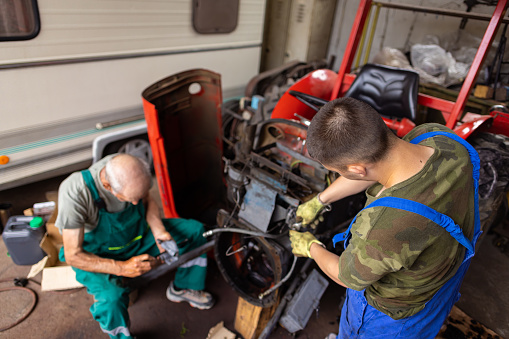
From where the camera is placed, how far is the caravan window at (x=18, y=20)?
2236 millimetres

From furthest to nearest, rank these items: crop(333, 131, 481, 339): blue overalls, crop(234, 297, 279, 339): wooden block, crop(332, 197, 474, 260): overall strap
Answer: crop(234, 297, 279, 339): wooden block, crop(333, 131, 481, 339): blue overalls, crop(332, 197, 474, 260): overall strap

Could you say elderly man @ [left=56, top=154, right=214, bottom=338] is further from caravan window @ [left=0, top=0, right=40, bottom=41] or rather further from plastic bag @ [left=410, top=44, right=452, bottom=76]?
plastic bag @ [left=410, top=44, right=452, bottom=76]

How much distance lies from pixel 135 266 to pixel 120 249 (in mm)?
229

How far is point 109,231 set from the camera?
2.05m

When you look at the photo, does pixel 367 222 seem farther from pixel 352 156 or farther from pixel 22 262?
pixel 22 262

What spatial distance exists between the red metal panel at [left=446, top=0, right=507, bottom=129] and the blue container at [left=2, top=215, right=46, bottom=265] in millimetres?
3318

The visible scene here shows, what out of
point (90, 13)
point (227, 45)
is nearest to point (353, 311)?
point (90, 13)

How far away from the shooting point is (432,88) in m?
3.70

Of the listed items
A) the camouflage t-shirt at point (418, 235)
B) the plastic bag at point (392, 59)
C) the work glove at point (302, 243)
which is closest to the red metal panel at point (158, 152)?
the work glove at point (302, 243)

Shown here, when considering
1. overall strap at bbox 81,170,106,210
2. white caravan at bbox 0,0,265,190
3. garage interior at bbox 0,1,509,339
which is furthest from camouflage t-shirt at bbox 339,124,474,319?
white caravan at bbox 0,0,265,190

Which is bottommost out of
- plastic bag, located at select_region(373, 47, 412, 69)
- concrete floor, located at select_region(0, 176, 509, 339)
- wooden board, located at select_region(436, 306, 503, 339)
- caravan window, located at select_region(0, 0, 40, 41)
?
concrete floor, located at select_region(0, 176, 509, 339)

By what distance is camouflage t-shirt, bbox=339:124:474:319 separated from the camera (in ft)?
3.54

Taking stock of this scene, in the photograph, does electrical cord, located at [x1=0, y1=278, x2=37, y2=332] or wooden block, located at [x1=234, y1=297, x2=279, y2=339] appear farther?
electrical cord, located at [x1=0, y1=278, x2=37, y2=332]

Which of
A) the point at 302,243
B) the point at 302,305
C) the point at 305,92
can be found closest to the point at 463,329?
the point at 302,305
